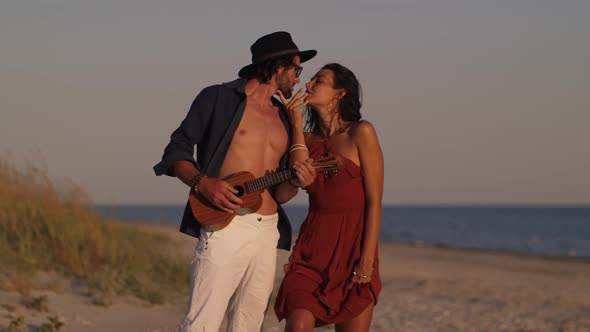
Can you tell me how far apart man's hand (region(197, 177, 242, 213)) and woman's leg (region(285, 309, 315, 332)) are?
713 millimetres

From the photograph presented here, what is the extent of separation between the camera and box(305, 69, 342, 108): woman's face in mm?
4809

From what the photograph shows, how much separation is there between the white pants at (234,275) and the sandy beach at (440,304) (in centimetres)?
297

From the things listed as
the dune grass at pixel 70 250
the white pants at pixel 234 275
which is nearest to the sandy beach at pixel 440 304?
the dune grass at pixel 70 250

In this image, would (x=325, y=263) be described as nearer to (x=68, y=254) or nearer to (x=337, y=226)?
(x=337, y=226)

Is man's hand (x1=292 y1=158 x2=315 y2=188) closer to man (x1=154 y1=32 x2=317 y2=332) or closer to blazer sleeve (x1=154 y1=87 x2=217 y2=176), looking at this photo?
man (x1=154 y1=32 x2=317 y2=332)

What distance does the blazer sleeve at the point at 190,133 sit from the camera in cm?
449

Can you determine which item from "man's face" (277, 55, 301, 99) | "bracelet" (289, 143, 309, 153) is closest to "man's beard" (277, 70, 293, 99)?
"man's face" (277, 55, 301, 99)

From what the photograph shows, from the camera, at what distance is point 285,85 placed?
4.80 metres

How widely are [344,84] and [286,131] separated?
0.49 metres

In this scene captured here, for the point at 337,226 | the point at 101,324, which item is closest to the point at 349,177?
the point at 337,226

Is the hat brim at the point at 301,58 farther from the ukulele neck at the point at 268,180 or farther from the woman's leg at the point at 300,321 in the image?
the woman's leg at the point at 300,321

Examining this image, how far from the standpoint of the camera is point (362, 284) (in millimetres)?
4512

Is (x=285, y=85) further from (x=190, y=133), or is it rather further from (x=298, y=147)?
(x=190, y=133)

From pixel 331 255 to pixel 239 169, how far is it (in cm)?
78
